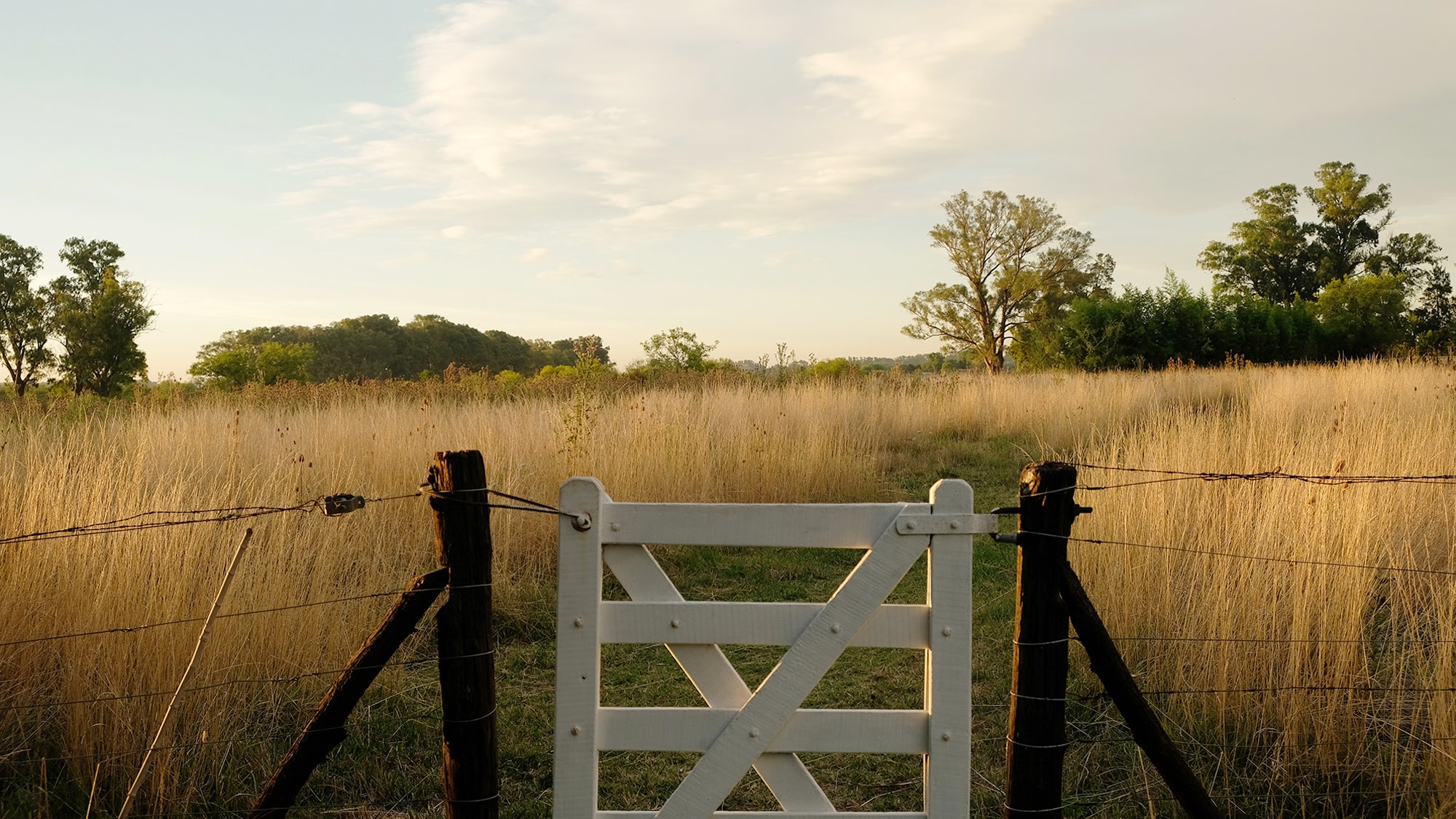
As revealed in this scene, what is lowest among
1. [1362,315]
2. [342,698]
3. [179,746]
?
[179,746]

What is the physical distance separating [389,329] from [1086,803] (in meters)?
48.9

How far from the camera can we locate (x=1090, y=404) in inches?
558

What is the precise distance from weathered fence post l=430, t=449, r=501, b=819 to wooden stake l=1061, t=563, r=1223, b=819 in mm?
1529

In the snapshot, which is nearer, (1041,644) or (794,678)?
(794,678)

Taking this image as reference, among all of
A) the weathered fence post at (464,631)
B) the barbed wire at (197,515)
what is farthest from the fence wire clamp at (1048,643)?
the weathered fence post at (464,631)

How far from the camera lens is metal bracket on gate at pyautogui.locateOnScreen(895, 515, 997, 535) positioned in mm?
2205

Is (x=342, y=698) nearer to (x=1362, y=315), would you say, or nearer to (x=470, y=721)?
(x=470, y=721)

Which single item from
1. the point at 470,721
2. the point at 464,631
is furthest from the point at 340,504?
the point at 470,721

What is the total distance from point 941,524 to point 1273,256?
5146 cm

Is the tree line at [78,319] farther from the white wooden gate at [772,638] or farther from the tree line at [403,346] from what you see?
the white wooden gate at [772,638]

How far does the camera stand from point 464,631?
7.53 ft

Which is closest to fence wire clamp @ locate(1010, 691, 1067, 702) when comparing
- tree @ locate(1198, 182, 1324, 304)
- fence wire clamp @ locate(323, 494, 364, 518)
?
fence wire clamp @ locate(323, 494, 364, 518)

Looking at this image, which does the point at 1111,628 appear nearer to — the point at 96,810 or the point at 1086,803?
the point at 1086,803

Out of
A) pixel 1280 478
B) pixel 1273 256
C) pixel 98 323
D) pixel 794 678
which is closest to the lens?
pixel 794 678
